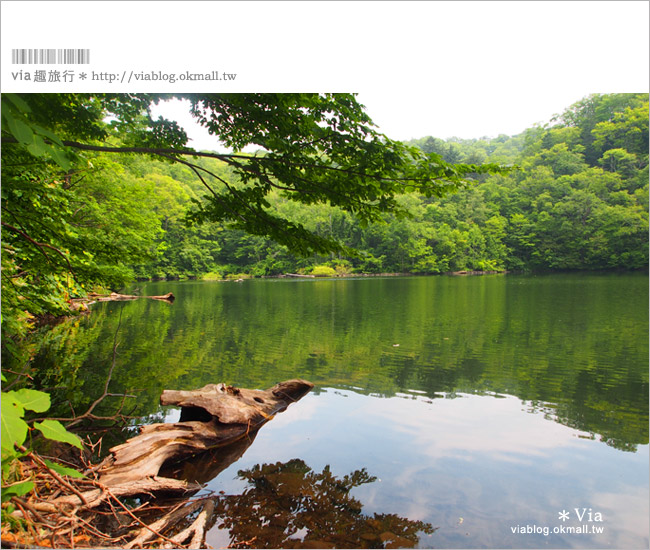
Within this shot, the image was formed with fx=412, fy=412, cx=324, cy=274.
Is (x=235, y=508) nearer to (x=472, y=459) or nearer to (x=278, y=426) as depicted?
(x=278, y=426)

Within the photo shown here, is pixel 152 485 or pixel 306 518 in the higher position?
pixel 152 485

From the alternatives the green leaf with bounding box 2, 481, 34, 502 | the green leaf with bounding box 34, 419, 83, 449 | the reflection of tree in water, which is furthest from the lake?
the green leaf with bounding box 34, 419, 83, 449

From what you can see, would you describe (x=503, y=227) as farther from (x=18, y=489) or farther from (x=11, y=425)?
(x=11, y=425)

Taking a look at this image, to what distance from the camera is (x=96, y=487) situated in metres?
3.77

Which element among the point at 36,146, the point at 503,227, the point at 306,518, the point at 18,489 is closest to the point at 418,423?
the point at 306,518

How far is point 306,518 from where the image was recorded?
158 inches

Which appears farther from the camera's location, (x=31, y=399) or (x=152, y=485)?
(x=152, y=485)

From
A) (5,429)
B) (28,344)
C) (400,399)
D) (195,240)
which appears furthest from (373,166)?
(195,240)

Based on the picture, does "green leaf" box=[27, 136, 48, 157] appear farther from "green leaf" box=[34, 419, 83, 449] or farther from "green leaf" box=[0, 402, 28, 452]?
"green leaf" box=[34, 419, 83, 449]

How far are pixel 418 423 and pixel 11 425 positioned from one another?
236 inches

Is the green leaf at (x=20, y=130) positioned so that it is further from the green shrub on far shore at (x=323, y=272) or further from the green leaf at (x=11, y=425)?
the green shrub on far shore at (x=323, y=272)

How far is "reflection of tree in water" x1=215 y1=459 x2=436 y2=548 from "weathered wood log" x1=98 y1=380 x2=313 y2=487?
0.85 m

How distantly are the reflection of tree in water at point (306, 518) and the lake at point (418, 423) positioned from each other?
20 millimetres

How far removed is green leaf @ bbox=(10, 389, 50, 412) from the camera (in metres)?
Answer: 2.07
